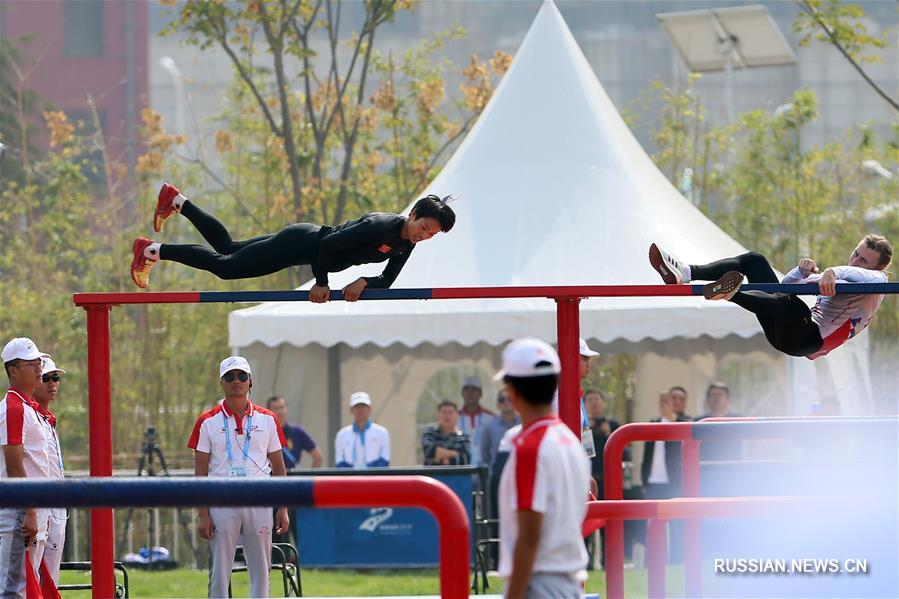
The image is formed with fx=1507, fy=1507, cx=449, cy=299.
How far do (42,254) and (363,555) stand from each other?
11.1 meters

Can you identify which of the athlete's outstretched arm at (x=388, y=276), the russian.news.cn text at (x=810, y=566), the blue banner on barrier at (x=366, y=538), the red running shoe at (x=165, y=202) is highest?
the red running shoe at (x=165, y=202)

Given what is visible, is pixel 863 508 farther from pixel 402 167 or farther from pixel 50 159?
pixel 50 159

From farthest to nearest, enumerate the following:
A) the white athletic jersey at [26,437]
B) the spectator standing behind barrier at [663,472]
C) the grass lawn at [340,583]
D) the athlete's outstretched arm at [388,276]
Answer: the spectator standing behind barrier at [663,472]
the grass lawn at [340,583]
the white athletic jersey at [26,437]
the athlete's outstretched arm at [388,276]

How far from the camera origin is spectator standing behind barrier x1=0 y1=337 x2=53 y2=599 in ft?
23.1

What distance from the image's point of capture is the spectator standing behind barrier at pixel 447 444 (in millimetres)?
13461

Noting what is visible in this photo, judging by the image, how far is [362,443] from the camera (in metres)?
13.6

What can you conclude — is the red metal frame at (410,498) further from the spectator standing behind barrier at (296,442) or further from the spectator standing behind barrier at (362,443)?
the spectator standing behind barrier at (296,442)

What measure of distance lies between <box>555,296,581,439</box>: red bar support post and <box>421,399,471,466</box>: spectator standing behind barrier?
702 centimetres

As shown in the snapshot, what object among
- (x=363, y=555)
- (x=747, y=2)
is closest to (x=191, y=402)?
(x=363, y=555)

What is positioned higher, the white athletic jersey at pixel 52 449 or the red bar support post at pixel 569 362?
the red bar support post at pixel 569 362

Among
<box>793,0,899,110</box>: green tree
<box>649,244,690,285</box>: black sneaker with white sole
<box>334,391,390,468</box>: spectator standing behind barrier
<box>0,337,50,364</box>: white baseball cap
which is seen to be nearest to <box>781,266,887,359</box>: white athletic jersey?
<box>649,244,690,285</box>: black sneaker with white sole

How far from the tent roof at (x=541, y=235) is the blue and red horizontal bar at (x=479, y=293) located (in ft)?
21.3

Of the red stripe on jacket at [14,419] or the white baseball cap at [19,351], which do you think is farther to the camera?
the white baseball cap at [19,351]

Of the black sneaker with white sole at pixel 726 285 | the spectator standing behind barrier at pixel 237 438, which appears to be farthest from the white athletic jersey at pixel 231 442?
the black sneaker with white sole at pixel 726 285
